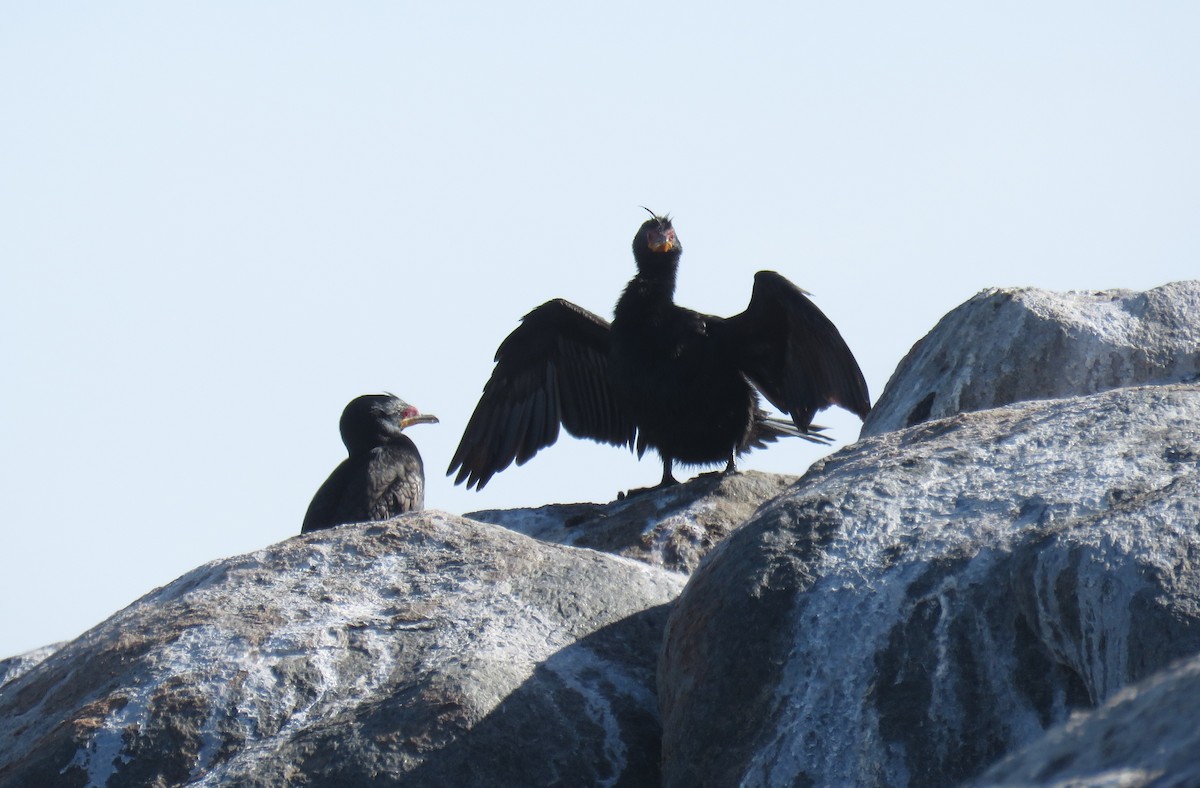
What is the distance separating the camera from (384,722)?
13.4 feet

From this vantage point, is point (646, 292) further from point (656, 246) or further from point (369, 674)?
point (369, 674)

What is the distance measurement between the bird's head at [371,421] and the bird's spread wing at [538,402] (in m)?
0.47

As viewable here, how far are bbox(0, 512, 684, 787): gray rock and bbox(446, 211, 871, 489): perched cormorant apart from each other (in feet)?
10.1

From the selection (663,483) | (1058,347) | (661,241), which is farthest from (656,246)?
(1058,347)

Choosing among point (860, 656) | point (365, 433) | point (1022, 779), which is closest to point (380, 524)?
point (860, 656)

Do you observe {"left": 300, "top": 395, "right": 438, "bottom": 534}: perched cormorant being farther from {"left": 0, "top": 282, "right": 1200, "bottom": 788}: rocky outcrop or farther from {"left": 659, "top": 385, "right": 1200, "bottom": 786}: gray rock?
{"left": 659, "top": 385, "right": 1200, "bottom": 786}: gray rock

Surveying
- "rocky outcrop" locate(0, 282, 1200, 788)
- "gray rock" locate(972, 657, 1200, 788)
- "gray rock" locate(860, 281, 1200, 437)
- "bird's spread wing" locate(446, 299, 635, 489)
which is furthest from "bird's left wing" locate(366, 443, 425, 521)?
"gray rock" locate(972, 657, 1200, 788)

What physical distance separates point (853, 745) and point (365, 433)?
6.37 metres

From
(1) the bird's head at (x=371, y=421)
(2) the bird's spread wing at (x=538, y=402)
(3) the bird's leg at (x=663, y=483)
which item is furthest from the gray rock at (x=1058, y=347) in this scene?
(1) the bird's head at (x=371, y=421)

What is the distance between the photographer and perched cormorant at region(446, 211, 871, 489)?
26.0ft

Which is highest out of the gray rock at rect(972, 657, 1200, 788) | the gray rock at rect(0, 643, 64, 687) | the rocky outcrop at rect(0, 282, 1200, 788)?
the gray rock at rect(0, 643, 64, 687)

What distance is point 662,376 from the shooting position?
841 cm

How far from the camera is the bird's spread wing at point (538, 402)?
375 inches

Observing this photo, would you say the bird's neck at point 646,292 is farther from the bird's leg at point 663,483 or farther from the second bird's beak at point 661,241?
the bird's leg at point 663,483
